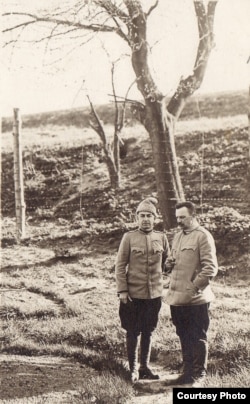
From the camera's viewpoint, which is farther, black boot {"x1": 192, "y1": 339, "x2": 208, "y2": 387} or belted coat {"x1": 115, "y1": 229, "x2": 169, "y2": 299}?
belted coat {"x1": 115, "y1": 229, "x2": 169, "y2": 299}

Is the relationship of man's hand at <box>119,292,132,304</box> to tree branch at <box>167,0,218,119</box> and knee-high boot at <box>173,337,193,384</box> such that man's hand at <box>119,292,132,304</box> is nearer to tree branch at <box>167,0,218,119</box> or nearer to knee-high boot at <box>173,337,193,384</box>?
knee-high boot at <box>173,337,193,384</box>

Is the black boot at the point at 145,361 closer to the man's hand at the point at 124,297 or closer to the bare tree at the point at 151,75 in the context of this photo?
the man's hand at the point at 124,297

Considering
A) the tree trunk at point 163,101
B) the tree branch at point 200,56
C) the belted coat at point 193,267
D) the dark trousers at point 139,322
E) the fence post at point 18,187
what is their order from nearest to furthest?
the belted coat at point 193,267 → the dark trousers at point 139,322 → the tree trunk at point 163,101 → the tree branch at point 200,56 → the fence post at point 18,187

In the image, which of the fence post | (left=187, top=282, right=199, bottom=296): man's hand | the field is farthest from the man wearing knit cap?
the fence post

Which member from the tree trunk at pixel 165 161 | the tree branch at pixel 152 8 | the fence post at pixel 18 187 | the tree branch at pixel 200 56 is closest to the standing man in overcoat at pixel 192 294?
the tree trunk at pixel 165 161

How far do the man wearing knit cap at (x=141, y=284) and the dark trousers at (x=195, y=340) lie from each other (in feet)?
1.36

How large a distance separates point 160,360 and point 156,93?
568 cm

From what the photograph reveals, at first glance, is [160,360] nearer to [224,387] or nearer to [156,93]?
[224,387]

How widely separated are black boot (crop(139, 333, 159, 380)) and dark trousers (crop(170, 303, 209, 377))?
404 mm

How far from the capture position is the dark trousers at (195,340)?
4.71 meters

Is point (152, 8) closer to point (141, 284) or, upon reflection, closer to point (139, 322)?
point (141, 284)

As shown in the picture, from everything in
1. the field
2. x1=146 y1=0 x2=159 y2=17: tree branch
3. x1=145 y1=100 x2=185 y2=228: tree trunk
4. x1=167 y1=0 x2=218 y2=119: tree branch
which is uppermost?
x1=146 y1=0 x2=159 y2=17: tree branch

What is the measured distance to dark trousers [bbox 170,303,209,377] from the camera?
15.4 ft

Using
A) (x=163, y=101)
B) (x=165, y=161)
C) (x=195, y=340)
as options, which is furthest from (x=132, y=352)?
(x=163, y=101)
